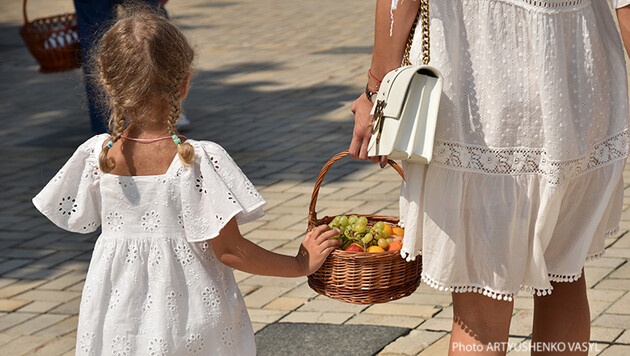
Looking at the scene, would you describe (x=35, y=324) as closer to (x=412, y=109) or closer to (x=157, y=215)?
(x=157, y=215)

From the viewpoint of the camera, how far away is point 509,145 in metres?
2.45

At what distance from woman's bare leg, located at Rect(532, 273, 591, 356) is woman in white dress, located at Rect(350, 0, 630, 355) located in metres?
0.24

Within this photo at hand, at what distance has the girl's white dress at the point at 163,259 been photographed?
2.56 meters

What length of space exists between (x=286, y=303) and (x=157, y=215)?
6.11 feet

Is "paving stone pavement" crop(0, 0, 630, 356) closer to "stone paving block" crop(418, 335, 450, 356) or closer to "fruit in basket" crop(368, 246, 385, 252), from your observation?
"stone paving block" crop(418, 335, 450, 356)

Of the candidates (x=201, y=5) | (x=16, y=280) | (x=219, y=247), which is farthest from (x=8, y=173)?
(x=201, y=5)

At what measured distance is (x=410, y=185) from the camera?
254 centimetres

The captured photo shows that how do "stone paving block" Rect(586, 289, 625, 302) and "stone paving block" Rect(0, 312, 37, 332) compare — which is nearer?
"stone paving block" Rect(586, 289, 625, 302)

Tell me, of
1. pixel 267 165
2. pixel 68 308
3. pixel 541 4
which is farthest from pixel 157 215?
pixel 267 165

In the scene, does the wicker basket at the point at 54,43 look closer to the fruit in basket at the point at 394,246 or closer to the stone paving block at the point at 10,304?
the stone paving block at the point at 10,304

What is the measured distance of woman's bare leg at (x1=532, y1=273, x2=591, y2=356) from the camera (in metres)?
2.82

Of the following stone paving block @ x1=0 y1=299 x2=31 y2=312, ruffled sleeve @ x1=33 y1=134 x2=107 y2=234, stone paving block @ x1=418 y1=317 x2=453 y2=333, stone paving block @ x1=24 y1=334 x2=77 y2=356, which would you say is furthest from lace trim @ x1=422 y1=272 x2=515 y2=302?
stone paving block @ x1=0 y1=299 x2=31 y2=312

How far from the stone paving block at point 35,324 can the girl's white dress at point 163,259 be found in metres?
1.70

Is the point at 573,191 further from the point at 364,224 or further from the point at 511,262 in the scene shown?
the point at 364,224
